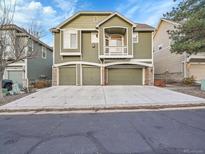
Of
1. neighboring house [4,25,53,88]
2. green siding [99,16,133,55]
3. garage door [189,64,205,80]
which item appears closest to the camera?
neighboring house [4,25,53,88]

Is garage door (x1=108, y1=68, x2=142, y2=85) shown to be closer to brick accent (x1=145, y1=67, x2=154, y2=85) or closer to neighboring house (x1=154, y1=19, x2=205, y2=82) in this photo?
brick accent (x1=145, y1=67, x2=154, y2=85)

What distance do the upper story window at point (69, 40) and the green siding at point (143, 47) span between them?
22.9ft

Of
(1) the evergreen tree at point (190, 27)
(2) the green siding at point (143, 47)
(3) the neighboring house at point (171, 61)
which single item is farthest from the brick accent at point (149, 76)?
(1) the evergreen tree at point (190, 27)

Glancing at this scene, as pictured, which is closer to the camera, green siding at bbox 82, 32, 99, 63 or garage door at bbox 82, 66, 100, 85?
garage door at bbox 82, 66, 100, 85

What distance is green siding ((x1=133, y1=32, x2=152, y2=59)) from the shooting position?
22.4 metres

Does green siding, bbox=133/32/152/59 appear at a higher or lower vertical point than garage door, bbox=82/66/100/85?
higher

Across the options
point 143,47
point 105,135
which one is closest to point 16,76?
point 143,47

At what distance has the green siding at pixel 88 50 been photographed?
22.3 metres

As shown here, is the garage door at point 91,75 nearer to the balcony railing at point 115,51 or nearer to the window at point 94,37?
the balcony railing at point 115,51

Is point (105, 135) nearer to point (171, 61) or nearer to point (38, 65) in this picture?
point (38, 65)

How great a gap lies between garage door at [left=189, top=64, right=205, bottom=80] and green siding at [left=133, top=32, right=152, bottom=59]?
5665 mm

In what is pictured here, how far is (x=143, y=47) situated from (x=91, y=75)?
6982mm

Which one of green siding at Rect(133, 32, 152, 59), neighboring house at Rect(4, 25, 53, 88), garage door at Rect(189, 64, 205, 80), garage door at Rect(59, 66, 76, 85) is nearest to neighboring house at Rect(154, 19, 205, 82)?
garage door at Rect(189, 64, 205, 80)

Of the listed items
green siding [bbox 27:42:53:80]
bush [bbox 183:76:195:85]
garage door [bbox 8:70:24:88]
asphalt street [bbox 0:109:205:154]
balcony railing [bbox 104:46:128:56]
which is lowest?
asphalt street [bbox 0:109:205:154]
